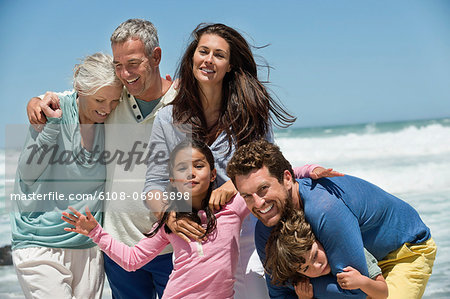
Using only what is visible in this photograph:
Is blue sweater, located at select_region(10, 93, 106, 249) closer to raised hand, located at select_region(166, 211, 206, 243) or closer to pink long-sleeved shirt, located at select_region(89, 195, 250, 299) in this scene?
pink long-sleeved shirt, located at select_region(89, 195, 250, 299)

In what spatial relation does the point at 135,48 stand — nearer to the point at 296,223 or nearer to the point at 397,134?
the point at 296,223

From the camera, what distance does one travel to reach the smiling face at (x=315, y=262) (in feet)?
8.91

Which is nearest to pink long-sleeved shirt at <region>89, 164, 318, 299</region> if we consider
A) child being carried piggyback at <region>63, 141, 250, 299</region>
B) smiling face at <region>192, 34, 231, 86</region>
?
child being carried piggyback at <region>63, 141, 250, 299</region>

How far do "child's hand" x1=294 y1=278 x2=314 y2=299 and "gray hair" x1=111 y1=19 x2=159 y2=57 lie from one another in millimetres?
1751

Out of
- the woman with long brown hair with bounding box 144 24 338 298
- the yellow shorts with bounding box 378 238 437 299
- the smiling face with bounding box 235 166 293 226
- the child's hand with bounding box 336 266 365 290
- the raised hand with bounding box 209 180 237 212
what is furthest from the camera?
the woman with long brown hair with bounding box 144 24 338 298

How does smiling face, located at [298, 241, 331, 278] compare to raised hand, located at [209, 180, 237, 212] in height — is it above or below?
below

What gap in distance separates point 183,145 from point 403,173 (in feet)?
43.8

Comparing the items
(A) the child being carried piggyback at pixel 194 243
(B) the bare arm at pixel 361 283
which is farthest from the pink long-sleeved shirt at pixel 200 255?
(B) the bare arm at pixel 361 283

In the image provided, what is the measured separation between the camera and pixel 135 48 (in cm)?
342

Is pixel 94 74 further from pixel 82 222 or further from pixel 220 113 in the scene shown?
pixel 82 222

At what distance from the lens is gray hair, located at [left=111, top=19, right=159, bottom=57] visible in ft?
11.2

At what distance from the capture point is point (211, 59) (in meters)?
3.20

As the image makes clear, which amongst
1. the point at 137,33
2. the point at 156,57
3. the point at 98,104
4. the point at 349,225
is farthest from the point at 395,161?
the point at 349,225

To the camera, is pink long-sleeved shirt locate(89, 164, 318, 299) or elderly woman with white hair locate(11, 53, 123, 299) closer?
pink long-sleeved shirt locate(89, 164, 318, 299)
